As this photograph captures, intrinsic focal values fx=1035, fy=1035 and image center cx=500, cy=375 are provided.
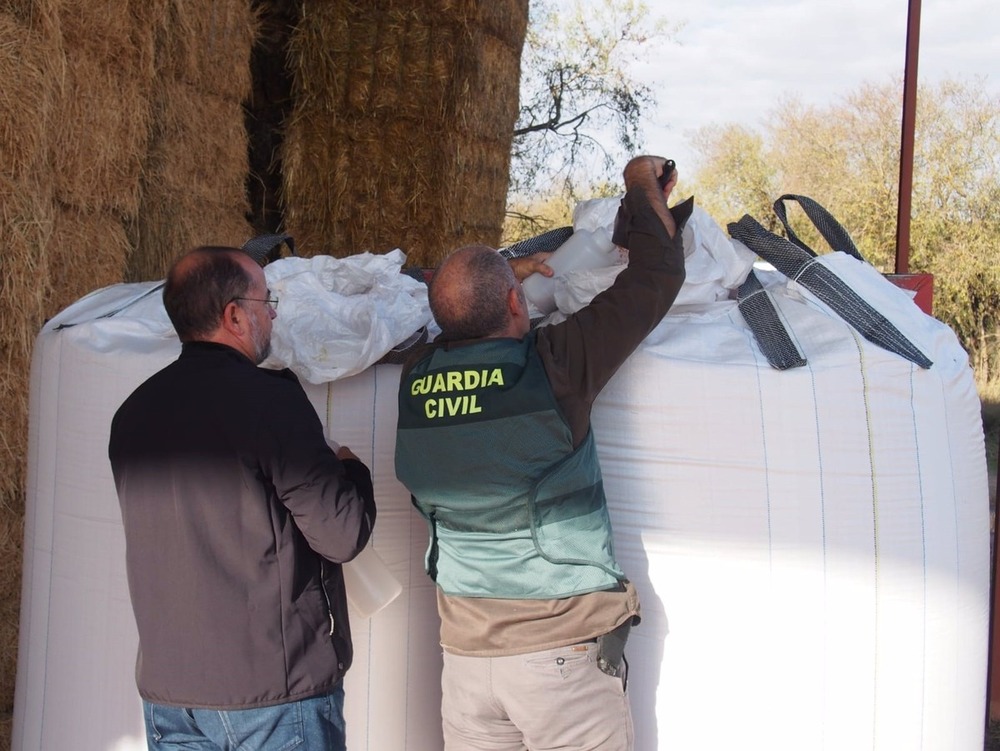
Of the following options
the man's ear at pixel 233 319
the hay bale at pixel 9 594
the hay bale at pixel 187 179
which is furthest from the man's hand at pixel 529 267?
the hay bale at pixel 187 179

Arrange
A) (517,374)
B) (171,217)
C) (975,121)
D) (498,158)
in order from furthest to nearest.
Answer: (975,121) → (498,158) → (171,217) → (517,374)

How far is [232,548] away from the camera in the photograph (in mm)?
2004

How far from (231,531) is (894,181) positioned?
36.6 ft

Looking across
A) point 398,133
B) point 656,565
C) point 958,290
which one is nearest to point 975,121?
point 958,290

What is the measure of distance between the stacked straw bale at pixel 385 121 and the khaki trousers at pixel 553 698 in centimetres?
386

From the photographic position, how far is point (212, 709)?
2.00 metres

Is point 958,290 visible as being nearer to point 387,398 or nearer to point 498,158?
point 498,158

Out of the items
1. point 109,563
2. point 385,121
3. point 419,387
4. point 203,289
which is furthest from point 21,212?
point 385,121

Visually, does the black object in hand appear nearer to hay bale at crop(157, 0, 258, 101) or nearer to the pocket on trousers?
the pocket on trousers

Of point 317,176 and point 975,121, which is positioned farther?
point 975,121

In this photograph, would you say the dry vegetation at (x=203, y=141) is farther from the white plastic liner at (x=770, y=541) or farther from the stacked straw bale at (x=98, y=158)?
the white plastic liner at (x=770, y=541)

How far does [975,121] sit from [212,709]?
11.2m

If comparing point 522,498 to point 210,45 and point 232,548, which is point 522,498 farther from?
point 210,45

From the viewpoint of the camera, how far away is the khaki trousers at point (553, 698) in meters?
2.14
